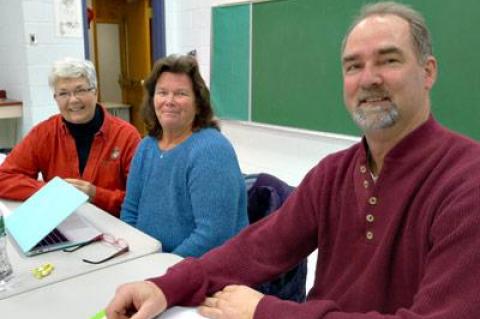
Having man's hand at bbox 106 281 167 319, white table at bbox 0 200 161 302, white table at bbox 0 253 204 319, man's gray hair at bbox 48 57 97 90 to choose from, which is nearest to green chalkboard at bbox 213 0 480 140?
man's gray hair at bbox 48 57 97 90

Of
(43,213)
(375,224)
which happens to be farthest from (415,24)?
(43,213)

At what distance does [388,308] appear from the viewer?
94 centimetres

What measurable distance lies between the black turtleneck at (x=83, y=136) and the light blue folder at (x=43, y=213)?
544mm

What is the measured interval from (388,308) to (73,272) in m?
0.80

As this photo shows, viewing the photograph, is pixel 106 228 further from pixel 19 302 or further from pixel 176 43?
pixel 176 43

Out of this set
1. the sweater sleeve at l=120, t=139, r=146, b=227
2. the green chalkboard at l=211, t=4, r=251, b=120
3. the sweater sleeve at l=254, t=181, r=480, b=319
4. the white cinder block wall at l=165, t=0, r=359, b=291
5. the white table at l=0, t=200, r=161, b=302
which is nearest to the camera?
the sweater sleeve at l=254, t=181, r=480, b=319

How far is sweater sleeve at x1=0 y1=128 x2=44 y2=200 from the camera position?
1.88m

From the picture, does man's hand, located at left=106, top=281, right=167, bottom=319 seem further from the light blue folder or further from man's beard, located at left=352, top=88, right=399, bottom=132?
man's beard, located at left=352, top=88, right=399, bottom=132

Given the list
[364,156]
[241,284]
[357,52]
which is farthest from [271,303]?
[357,52]

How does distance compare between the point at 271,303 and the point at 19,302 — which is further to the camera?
the point at 19,302

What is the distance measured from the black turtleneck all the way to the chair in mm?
777

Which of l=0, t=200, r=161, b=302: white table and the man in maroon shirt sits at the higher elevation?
the man in maroon shirt

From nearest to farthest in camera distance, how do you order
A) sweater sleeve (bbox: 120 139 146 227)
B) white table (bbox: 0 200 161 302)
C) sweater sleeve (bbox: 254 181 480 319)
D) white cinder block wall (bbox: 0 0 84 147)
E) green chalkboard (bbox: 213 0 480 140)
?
sweater sleeve (bbox: 254 181 480 319), white table (bbox: 0 200 161 302), sweater sleeve (bbox: 120 139 146 227), green chalkboard (bbox: 213 0 480 140), white cinder block wall (bbox: 0 0 84 147)

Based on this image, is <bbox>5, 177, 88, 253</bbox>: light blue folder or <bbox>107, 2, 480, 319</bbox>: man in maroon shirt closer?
<bbox>107, 2, 480, 319</bbox>: man in maroon shirt
